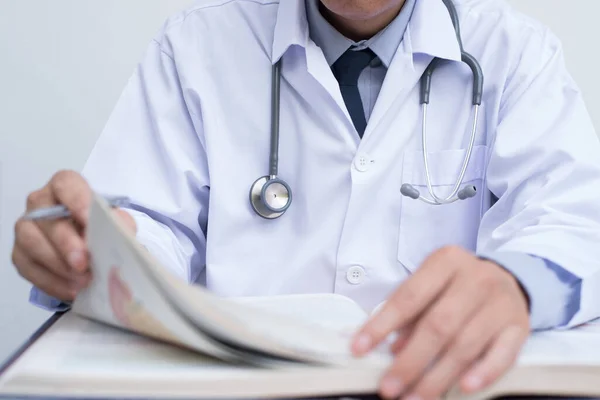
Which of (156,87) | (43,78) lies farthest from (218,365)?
(43,78)

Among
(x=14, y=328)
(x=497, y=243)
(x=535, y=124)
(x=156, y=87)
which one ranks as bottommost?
(x=14, y=328)

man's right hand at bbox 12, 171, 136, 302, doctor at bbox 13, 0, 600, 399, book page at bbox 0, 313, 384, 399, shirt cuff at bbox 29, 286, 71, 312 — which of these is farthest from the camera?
doctor at bbox 13, 0, 600, 399

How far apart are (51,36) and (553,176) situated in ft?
3.20

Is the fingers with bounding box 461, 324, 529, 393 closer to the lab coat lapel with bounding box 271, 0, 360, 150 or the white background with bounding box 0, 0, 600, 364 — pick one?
the lab coat lapel with bounding box 271, 0, 360, 150

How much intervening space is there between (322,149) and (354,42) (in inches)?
6.5

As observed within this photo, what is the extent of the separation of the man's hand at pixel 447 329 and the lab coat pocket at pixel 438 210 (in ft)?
1.23

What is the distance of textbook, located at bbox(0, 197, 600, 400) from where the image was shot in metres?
0.42

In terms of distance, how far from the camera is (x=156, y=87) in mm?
950

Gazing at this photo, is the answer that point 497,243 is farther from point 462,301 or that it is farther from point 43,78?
point 43,78

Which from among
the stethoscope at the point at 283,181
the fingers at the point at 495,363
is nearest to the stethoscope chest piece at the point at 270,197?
the stethoscope at the point at 283,181

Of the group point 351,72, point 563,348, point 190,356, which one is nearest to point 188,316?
point 190,356

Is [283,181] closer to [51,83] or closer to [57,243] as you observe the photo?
[57,243]

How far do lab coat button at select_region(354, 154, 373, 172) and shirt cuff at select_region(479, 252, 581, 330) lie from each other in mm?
302

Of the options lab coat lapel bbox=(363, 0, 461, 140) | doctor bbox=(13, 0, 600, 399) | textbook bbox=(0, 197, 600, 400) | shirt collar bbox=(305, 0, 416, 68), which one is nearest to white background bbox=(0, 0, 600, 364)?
doctor bbox=(13, 0, 600, 399)
